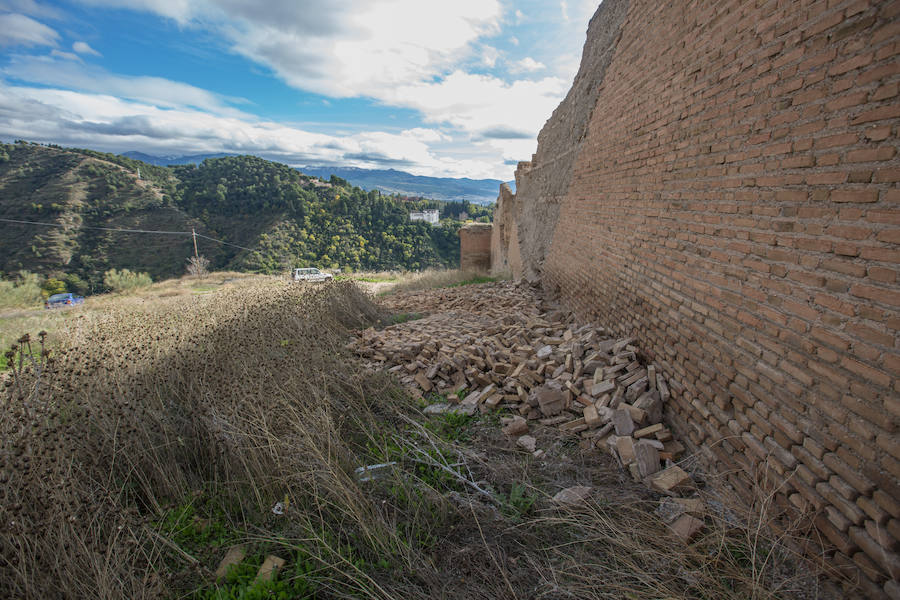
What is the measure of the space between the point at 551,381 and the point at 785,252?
2082 mm

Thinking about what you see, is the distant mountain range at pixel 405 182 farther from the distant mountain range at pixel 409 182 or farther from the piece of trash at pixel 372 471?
the piece of trash at pixel 372 471

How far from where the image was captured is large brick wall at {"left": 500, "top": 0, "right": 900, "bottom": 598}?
158 centimetres

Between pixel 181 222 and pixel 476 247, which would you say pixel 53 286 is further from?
pixel 476 247

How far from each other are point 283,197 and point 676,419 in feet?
156

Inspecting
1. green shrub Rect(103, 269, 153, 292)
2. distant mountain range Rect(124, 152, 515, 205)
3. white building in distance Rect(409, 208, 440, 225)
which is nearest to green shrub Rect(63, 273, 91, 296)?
green shrub Rect(103, 269, 153, 292)

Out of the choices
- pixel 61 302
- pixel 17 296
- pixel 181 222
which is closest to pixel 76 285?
pixel 181 222

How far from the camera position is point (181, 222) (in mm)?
40531

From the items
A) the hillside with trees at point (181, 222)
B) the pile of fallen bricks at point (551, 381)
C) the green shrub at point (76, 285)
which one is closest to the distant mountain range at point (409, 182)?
the hillside with trees at point (181, 222)

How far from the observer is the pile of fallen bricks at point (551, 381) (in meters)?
2.59

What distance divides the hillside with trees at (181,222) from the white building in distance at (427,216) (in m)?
1.41

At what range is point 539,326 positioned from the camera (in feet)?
17.4

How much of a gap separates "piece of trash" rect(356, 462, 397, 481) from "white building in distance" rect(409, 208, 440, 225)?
1768 inches

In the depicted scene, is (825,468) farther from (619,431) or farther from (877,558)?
(619,431)

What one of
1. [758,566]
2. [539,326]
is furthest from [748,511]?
[539,326]
